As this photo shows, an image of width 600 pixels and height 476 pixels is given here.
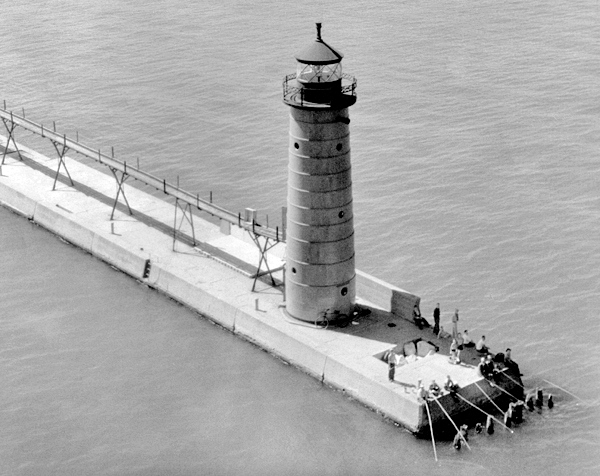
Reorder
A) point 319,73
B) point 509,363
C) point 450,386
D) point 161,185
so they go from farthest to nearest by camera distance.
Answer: point 161,185
point 319,73
point 509,363
point 450,386

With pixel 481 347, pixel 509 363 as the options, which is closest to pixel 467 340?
pixel 481 347

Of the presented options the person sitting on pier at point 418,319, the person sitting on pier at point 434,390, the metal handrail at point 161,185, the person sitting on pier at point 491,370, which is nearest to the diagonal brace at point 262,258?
the metal handrail at point 161,185

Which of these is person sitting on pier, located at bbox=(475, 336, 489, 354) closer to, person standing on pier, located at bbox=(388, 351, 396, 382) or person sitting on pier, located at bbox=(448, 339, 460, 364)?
person sitting on pier, located at bbox=(448, 339, 460, 364)

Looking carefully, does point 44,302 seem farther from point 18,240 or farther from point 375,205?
point 375,205

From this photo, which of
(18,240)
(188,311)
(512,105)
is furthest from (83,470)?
(512,105)

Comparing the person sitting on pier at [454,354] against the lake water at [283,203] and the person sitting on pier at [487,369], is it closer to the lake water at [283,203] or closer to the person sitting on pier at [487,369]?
the person sitting on pier at [487,369]

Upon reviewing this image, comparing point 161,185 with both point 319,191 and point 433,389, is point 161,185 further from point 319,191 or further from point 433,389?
point 433,389
